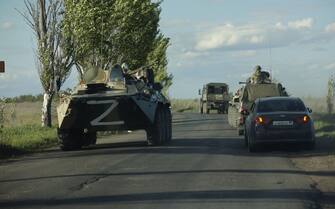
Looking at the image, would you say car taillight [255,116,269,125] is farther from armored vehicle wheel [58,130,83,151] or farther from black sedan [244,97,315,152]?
armored vehicle wheel [58,130,83,151]

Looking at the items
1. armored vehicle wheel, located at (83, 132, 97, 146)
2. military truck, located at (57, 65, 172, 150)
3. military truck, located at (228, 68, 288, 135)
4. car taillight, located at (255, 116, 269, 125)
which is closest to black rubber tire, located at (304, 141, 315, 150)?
car taillight, located at (255, 116, 269, 125)

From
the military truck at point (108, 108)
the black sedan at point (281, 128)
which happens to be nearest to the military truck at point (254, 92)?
the military truck at point (108, 108)

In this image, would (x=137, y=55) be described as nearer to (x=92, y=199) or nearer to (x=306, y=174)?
(x=306, y=174)

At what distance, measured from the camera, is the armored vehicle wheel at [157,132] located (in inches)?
862

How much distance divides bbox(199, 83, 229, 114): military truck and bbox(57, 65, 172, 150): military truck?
36.7 meters

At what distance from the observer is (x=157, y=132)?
22.0m

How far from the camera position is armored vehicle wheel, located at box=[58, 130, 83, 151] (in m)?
22.0

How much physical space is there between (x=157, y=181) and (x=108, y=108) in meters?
8.56

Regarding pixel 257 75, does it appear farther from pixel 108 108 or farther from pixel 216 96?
pixel 216 96

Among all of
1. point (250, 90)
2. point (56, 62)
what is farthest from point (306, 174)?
point (56, 62)

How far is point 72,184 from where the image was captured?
1277 centimetres

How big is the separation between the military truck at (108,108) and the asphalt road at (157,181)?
1804 mm

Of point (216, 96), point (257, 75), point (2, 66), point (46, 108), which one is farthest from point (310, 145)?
point (216, 96)

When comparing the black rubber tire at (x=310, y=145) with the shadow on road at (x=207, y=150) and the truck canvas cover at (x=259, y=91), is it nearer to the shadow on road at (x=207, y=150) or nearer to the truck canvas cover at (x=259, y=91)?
the shadow on road at (x=207, y=150)
